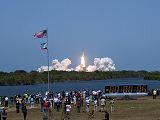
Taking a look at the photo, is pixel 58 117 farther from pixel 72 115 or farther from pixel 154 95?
pixel 154 95

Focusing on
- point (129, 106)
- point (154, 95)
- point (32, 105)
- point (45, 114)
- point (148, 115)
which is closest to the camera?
point (45, 114)

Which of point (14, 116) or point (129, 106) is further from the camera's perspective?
point (129, 106)

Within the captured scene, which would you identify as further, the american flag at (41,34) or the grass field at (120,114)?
the american flag at (41,34)

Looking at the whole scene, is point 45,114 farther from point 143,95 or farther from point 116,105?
point 143,95

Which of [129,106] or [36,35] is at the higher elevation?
[36,35]

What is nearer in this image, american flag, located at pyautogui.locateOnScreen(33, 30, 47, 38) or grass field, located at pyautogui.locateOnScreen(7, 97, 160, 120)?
grass field, located at pyautogui.locateOnScreen(7, 97, 160, 120)

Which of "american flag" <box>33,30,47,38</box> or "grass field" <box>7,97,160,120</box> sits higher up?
"american flag" <box>33,30,47,38</box>

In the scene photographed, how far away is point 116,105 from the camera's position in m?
69.5

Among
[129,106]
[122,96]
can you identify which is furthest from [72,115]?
[122,96]

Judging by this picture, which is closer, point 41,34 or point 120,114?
point 120,114

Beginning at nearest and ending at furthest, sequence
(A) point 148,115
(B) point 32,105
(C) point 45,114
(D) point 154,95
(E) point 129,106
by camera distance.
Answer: (C) point 45,114
(A) point 148,115
(E) point 129,106
(B) point 32,105
(D) point 154,95

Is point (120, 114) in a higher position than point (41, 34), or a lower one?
lower

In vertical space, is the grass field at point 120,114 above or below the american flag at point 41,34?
below

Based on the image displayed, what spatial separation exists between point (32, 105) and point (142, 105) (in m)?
13.1
